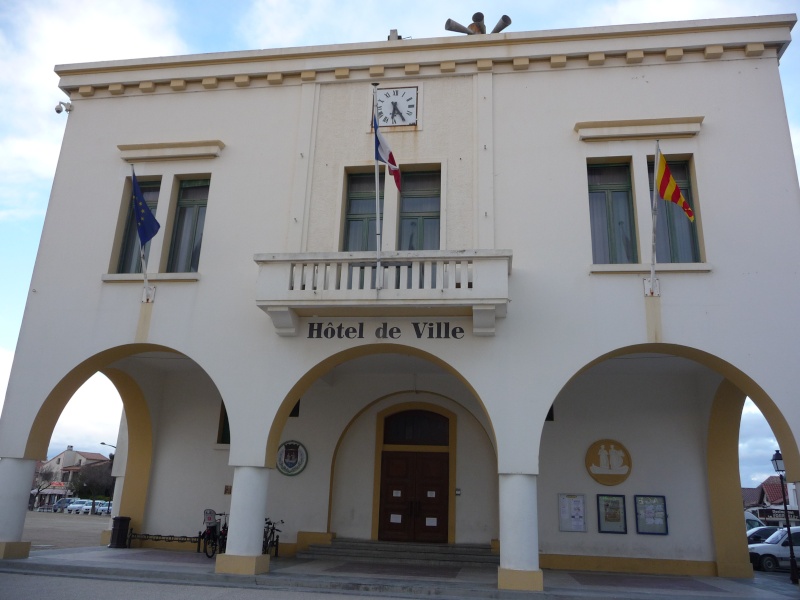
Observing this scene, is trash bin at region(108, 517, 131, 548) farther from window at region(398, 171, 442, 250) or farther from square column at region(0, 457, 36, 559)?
window at region(398, 171, 442, 250)

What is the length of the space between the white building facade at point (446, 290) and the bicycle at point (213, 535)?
657 millimetres

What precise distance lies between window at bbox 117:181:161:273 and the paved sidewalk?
5.52 metres

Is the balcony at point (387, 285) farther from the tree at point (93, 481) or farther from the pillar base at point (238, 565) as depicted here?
the tree at point (93, 481)

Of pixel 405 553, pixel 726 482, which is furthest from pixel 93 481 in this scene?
pixel 726 482

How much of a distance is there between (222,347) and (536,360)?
5.58 metres

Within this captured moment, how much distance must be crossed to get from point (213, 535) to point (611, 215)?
33.8ft

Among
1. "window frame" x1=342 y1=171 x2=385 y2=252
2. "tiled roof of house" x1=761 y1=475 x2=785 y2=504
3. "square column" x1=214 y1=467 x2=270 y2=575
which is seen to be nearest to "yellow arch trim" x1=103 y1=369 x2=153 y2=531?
"square column" x1=214 y1=467 x2=270 y2=575

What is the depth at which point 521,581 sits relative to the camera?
32.4 ft

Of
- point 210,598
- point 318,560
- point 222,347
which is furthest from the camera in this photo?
point 318,560

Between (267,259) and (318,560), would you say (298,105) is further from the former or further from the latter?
(318,560)

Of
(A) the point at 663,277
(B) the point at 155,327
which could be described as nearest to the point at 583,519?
(A) the point at 663,277

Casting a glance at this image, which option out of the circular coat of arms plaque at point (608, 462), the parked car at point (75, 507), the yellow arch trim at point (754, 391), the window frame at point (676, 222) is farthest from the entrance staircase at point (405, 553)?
the parked car at point (75, 507)

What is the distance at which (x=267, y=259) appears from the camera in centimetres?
1125

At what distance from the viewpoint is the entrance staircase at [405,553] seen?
1323 cm
